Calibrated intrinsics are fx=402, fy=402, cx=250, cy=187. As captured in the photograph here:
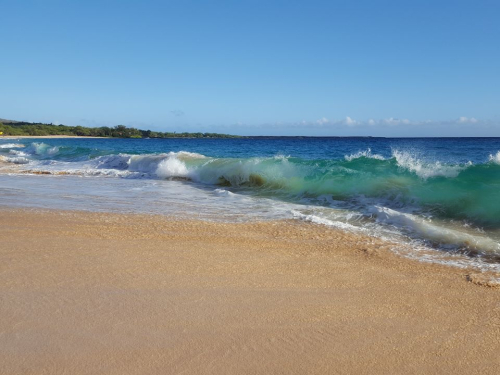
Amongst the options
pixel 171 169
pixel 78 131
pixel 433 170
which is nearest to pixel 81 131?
pixel 78 131

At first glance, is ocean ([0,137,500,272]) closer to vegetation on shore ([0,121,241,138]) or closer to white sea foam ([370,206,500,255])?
white sea foam ([370,206,500,255])

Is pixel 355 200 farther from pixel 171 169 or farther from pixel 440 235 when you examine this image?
pixel 171 169

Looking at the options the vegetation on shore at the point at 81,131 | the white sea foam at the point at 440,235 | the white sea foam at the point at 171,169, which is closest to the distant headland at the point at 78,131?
the vegetation on shore at the point at 81,131

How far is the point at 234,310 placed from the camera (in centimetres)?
314

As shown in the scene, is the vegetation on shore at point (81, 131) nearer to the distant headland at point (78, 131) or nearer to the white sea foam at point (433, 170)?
the distant headland at point (78, 131)

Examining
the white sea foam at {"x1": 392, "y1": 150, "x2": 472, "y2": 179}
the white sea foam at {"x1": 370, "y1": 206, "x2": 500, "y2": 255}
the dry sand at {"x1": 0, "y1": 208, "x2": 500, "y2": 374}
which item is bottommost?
the dry sand at {"x1": 0, "y1": 208, "x2": 500, "y2": 374}

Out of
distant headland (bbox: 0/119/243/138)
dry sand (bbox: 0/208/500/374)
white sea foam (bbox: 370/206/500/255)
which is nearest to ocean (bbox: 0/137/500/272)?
white sea foam (bbox: 370/206/500/255)

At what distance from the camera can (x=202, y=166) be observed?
1546 cm

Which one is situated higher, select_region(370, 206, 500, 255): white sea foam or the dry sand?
select_region(370, 206, 500, 255): white sea foam

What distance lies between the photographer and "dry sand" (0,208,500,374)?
2467 millimetres

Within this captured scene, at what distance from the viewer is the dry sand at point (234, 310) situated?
97.1 inches

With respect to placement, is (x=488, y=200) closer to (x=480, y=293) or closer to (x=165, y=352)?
(x=480, y=293)

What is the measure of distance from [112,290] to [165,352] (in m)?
1.18

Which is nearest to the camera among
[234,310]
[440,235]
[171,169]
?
[234,310]
